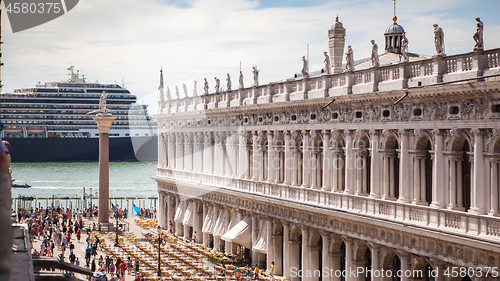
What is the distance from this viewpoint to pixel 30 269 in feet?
28.9

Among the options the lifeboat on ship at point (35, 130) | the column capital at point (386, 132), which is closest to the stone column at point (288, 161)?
the column capital at point (386, 132)

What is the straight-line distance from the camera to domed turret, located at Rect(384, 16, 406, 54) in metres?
32.0

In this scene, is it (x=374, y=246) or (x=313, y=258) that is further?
(x=313, y=258)

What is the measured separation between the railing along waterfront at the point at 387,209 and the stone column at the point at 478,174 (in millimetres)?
335

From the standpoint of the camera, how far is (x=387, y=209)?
23.9 m

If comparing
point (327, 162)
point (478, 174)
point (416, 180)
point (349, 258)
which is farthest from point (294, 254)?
point (478, 174)

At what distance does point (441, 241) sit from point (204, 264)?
19.2m

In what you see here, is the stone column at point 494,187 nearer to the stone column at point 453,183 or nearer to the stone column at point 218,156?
the stone column at point 453,183

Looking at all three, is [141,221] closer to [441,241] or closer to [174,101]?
[174,101]

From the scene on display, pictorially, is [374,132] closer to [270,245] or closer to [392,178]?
[392,178]

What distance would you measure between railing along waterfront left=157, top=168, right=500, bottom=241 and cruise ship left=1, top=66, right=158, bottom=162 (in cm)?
9460

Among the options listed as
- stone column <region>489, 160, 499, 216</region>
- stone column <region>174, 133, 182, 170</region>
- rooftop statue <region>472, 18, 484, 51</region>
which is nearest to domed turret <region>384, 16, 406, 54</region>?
rooftop statue <region>472, 18, 484, 51</region>

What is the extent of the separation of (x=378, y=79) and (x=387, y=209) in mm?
5231

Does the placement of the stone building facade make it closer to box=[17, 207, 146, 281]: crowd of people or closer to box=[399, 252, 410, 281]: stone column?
box=[399, 252, 410, 281]: stone column
